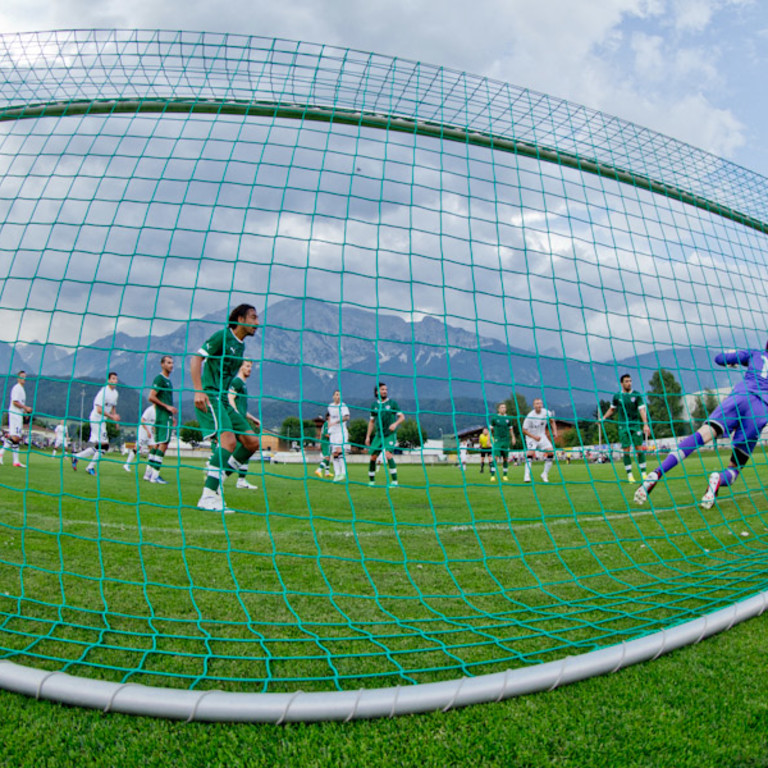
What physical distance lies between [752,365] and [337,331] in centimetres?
400

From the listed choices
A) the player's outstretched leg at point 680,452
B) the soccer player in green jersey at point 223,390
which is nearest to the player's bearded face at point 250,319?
the soccer player in green jersey at point 223,390

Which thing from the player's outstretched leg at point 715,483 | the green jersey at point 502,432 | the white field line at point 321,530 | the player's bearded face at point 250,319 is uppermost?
the player's bearded face at point 250,319

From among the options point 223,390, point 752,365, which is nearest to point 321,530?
point 223,390

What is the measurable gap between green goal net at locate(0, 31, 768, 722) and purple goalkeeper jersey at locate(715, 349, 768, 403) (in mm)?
136

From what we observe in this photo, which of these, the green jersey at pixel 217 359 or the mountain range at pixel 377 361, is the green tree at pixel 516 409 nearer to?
the mountain range at pixel 377 361

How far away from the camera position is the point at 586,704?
5.46 ft

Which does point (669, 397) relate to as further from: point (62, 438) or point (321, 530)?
point (62, 438)

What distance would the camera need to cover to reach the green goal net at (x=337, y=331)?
204 centimetres

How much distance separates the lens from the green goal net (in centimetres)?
204

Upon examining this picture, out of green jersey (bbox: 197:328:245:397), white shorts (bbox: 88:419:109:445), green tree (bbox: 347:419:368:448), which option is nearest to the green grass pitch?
white shorts (bbox: 88:419:109:445)

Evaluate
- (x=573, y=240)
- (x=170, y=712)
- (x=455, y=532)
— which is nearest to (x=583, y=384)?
(x=573, y=240)

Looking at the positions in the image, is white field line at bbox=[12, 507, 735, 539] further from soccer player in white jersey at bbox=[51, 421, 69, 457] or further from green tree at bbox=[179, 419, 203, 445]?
green tree at bbox=[179, 419, 203, 445]

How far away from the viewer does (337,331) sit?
3.23 meters

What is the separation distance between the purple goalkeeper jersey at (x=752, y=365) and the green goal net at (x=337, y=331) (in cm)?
14
